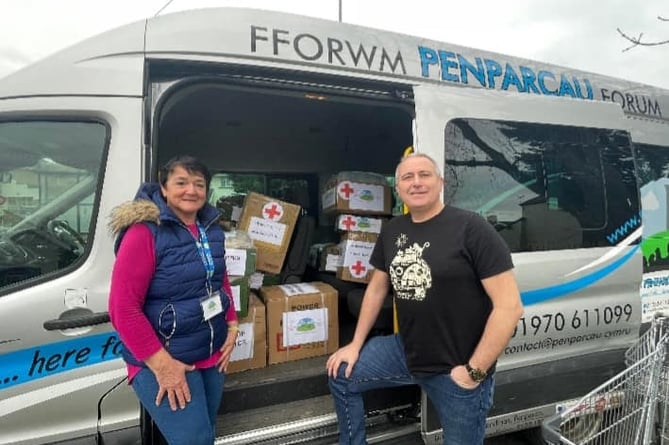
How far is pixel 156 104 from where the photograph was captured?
2.06 meters

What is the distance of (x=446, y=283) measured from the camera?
1.85 metres

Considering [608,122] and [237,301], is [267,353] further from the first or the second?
[608,122]

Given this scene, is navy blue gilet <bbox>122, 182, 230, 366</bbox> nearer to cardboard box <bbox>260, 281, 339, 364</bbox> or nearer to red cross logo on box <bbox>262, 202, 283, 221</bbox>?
cardboard box <bbox>260, 281, 339, 364</bbox>

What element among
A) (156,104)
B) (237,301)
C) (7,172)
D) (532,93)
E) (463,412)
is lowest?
(463,412)

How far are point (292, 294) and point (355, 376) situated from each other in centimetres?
92

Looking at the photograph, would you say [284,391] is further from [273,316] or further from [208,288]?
[208,288]

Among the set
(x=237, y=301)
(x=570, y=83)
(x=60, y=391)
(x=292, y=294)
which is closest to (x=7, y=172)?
(x=60, y=391)

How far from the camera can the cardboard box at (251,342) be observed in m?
2.75

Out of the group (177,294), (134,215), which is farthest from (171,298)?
(134,215)

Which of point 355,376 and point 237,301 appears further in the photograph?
point 237,301

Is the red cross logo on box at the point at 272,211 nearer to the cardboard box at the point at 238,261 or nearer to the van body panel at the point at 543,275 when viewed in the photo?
the cardboard box at the point at 238,261

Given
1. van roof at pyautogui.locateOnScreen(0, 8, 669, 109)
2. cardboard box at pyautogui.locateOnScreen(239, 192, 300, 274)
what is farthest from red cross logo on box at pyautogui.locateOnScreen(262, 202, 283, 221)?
van roof at pyautogui.locateOnScreen(0, 8, 669, 109)

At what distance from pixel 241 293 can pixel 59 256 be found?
1.00 meters

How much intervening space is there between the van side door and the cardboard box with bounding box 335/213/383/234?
1.79 m
